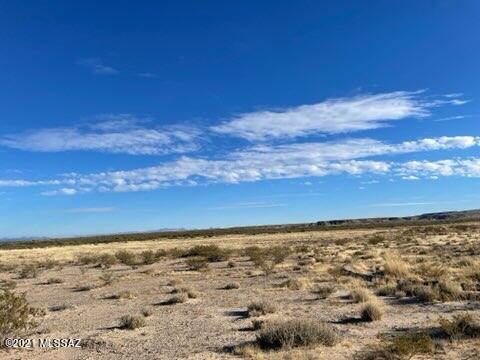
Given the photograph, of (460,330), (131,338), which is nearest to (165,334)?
(131,338)

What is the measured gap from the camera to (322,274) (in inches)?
1035

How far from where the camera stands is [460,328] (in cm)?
1230

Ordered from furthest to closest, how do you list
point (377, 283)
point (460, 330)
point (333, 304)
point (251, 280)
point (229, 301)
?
point (251, 280), point (377, 283), point (229, 301), point (333, 304), point (460, 330)

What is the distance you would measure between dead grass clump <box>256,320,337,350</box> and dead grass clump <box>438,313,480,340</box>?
2404 mm

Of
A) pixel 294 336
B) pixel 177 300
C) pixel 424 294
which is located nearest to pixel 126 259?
pixel 177 300

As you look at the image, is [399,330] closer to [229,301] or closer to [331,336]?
[331,336]

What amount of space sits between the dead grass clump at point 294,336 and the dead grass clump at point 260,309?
393 centimetres

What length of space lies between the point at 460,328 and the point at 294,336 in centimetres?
369

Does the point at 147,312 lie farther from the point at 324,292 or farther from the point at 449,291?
the point at 449,291

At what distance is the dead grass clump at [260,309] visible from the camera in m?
16.0

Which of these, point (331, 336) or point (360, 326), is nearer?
point (331, 336)

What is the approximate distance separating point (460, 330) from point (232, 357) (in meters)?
4.99

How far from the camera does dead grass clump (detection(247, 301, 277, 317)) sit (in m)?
16.0

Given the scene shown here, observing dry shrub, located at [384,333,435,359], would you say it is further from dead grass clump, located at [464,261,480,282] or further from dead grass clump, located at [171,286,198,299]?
dead grass clump, located at [464,261,480,282]
